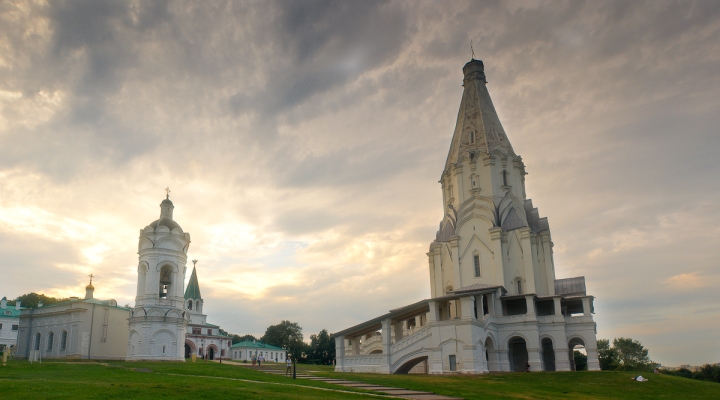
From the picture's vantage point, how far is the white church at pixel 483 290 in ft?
104

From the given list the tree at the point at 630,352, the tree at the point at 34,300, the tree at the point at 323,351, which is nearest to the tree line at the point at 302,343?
the tree at the point at 323,351

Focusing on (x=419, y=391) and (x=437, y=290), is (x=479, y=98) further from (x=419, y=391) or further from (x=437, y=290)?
(x=419, y=391)

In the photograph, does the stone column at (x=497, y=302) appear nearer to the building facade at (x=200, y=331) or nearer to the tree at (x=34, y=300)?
the building facade at (x=200, y=331)

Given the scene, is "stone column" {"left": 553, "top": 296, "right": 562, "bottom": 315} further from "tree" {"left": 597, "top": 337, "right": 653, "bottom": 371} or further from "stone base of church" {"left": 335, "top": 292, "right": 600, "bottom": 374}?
"tree" {"left": 597, "top": 337, "right": 653, "bottom": 371}

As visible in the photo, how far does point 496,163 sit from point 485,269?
8465 millimetres

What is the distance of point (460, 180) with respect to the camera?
42.4m

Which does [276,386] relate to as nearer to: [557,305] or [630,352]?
[557,305]

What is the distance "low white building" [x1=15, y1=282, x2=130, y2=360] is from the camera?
43.6m

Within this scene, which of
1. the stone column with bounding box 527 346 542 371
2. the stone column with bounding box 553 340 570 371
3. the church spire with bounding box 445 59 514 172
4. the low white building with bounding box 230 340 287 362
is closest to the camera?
the stone column with bounding box 527 346 542 371

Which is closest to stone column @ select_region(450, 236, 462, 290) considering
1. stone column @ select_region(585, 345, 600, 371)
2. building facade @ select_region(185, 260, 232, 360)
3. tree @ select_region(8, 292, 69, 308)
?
stone column @ select_region(585, 345, 600, 371)

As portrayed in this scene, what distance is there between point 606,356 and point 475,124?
124ft

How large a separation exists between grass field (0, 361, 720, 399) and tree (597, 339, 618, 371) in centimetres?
3330

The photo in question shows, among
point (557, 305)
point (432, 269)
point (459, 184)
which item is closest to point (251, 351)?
point (432, 269)

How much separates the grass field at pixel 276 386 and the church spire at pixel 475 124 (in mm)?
19564
